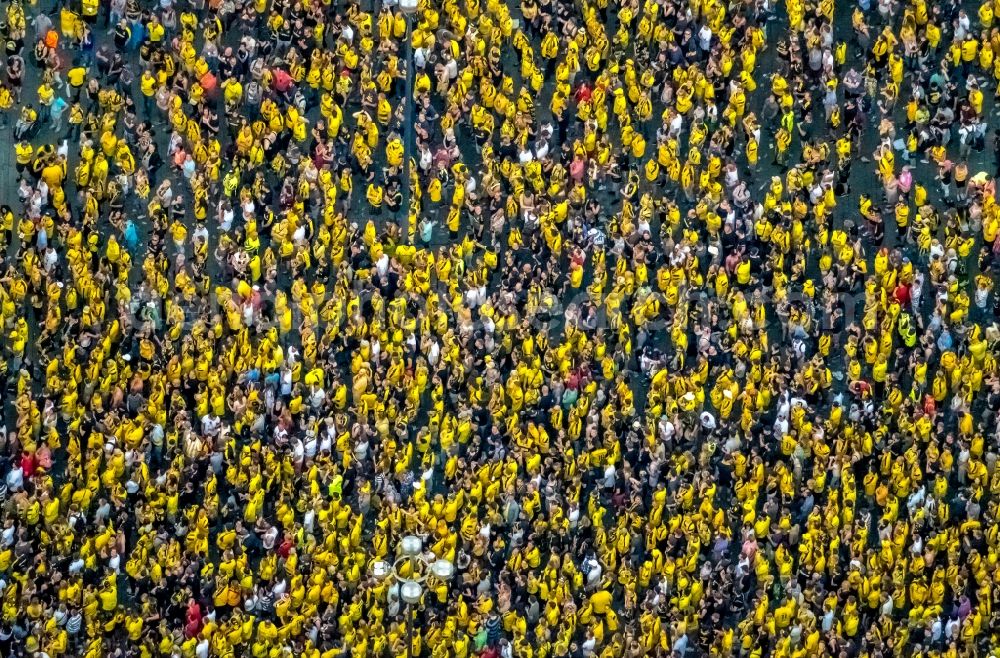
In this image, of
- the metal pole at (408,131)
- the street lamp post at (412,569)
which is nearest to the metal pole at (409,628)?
the street lamp post at (412,569)

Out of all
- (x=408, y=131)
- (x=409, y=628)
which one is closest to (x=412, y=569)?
(x=409, y=628)

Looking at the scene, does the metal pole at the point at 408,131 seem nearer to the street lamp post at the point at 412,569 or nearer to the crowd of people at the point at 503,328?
the crowd of people at the point at 503,328

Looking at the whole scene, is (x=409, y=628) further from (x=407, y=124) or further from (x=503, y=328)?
(x=407, y=124)

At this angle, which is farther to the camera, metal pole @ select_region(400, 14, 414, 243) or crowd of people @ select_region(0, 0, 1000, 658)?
metal pole @ select_region(400, 14, 414, 243)

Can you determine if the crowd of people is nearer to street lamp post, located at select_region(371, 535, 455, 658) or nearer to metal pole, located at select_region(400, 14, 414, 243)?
metal pole, located at select_region(400, 14, 414, 243)

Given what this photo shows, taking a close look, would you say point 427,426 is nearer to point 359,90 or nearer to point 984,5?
point 359,90

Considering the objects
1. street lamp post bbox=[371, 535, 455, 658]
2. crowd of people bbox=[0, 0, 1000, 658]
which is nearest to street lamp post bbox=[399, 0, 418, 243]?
crowd of people bbox=[0, 0, 1000, 658]
